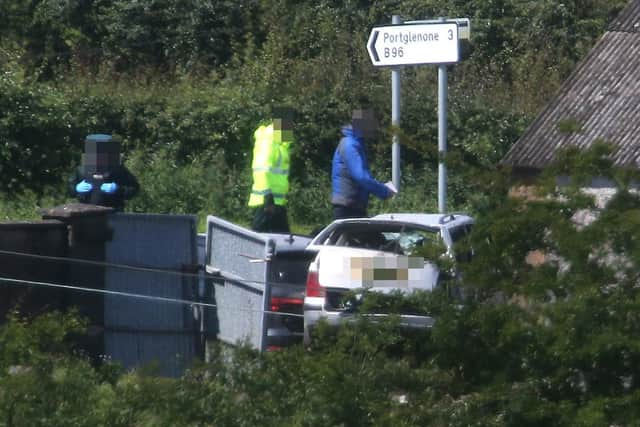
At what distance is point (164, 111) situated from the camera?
64.3ft

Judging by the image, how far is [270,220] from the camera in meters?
11.4

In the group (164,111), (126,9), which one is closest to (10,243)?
(164,111)

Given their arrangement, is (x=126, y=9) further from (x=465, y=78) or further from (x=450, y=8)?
(x=465, y=78)

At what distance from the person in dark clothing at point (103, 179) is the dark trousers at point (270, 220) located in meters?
1.15

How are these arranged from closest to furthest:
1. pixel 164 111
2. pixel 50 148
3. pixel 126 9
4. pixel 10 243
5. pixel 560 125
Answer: pixel 560 125
pixel 10 243
pixel 50 148
pixel 164 111
pixel 126 9

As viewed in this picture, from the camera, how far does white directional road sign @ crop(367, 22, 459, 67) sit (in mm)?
10062

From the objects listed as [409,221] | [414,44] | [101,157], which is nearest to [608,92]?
[414,44]

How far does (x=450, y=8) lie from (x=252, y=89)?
14171 mm

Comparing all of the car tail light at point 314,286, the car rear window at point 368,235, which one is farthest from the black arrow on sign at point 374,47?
the car tail light at point 314,286

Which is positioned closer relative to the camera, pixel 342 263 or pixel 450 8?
pixel 342 263

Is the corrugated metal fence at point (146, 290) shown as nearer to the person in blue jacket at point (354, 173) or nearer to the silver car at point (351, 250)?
the silver car at point (351, 250)

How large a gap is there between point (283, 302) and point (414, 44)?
2.45m

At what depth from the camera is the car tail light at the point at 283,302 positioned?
9.31m

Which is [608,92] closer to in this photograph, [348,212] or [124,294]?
[348,212]
